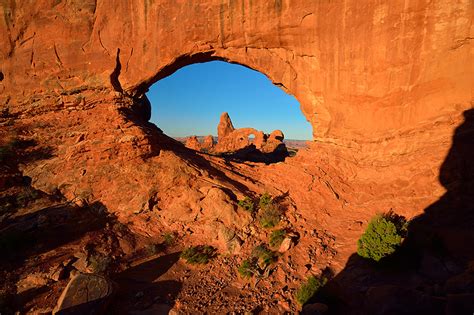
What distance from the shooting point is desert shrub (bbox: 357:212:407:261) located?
10.4 meters

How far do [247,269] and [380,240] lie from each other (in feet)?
18.5

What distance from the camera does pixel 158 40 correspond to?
16484mm

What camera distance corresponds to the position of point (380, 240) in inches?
419

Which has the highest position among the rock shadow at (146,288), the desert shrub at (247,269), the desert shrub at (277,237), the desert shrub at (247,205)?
the desert shrub at (247,205)

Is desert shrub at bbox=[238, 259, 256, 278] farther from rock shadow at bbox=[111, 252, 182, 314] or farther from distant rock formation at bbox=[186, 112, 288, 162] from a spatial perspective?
distant rock formation at bbox=[186, 112, 288, 162]

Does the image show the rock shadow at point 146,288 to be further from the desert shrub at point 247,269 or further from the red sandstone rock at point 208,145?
the red sandstone rock at point 208,145

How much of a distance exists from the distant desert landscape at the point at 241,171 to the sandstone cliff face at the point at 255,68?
85 mm

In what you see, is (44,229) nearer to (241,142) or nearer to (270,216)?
(270,216)

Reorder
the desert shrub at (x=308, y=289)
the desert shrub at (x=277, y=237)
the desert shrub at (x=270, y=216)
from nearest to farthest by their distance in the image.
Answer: the desert shrub at (x=308, y=289)
the desert shrub at (x=277, y=237)
the desert shrub at (x=270, y=216)

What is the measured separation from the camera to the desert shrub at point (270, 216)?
12844 millimetres

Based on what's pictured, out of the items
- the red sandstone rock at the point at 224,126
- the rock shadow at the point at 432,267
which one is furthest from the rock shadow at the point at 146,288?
the red sandstone rock at the point at 224,126

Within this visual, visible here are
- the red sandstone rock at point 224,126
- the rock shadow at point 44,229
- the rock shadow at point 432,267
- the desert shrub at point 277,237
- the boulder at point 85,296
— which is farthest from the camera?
the red sandstone rock at point 224,126

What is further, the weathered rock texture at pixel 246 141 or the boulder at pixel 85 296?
the weathered rock texture at pixel 246 141

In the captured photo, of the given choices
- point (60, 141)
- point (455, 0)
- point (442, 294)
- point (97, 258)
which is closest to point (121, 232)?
point (97, 258)
